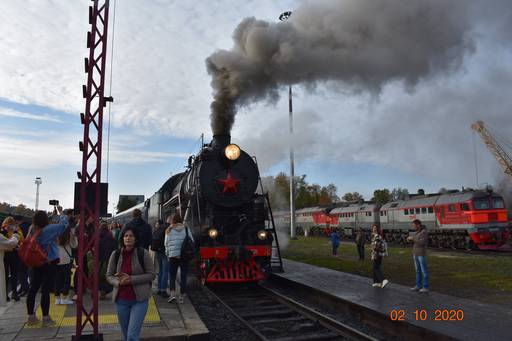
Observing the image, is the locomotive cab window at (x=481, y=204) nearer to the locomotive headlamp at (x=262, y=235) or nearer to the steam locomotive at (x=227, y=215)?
the steam locomotive at (x=227, y=215)

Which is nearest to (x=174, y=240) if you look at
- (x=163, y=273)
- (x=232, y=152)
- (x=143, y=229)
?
(x=143, y=229)

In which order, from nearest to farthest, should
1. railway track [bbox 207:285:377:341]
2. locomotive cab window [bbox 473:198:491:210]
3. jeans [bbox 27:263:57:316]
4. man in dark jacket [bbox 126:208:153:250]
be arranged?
1. jeans [bbox 27:263:57:316]
2. railway track [bbox 207:285:377:341]
3. man in dark jacket [bbox 126:208:153:250]
4. locomotive cab window [bbox 473:198:491:210]

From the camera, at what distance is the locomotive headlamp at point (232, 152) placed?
32.7 feet

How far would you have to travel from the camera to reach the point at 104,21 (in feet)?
18.3

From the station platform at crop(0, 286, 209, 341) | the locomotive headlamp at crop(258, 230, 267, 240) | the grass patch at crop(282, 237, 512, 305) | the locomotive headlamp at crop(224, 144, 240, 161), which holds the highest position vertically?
the locomotive headlamp at crop(224, 144, 240, 161)

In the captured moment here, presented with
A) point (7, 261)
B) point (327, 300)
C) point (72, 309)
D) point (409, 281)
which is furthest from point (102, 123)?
point (409, 281)

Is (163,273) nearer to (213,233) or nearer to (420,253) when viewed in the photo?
(213,233)

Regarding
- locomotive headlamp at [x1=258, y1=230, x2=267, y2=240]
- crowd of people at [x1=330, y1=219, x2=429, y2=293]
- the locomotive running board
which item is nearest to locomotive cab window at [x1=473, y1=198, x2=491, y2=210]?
crowd of people at [x1=330, y1=219, x2=429, y2=293]

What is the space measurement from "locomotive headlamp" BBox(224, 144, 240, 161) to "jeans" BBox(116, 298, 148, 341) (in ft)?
19.4

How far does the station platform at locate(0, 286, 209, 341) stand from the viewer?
211 inches

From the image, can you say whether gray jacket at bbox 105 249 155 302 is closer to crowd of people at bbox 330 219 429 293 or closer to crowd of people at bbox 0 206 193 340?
crowd of people at bbox 0 206 193 340

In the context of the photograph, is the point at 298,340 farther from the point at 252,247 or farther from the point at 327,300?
the point at 252,247
